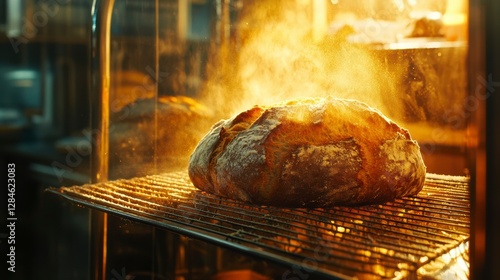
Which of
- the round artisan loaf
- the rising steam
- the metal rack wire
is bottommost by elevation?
the metal rack wire

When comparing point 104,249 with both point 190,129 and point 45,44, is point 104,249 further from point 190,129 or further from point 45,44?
point 45,44

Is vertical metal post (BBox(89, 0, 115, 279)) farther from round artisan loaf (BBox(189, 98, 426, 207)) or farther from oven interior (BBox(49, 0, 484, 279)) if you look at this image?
round artisan loaf (BBox(189, 98, 426, 207))

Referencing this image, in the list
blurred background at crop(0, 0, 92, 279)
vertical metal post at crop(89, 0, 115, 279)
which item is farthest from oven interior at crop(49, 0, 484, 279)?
blurred background at crop(0, 0, 92, 279)

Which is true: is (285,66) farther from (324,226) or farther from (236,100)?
(324,226)

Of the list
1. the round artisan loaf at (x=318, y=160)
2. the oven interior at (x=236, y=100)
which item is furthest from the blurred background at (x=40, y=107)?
the round artisan loaf at (x=318, y=160)

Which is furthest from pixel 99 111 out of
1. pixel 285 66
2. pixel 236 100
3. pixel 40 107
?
pixel 40 107

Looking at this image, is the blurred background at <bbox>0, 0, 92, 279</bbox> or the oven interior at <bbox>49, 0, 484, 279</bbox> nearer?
the oven interior at <bbox>49, 0, 484, 279</bbox>

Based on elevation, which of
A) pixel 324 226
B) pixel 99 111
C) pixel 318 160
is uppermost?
pixel 99 111

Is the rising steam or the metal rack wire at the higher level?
the rising steam
